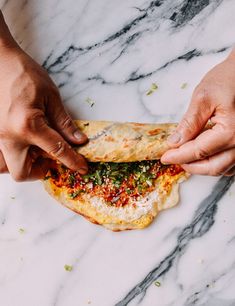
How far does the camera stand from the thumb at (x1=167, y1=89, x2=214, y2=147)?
68.9 inches

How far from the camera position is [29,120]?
1.75 m

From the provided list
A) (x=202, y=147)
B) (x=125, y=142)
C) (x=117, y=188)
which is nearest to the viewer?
(x=202, y=147)

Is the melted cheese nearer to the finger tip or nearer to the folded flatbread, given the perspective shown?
the folded flatbread

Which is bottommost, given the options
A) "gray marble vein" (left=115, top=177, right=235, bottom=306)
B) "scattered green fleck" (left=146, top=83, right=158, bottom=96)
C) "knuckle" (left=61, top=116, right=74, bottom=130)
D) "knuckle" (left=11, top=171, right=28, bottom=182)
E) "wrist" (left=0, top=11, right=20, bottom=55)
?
"gray marble vein" (left=115, top=177, right=235, bottom=306)

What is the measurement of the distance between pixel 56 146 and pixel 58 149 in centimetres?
1

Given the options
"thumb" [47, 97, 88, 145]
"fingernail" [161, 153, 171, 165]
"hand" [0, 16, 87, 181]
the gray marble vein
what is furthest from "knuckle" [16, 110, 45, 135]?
the gray marble vein

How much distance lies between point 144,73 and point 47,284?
81 cm

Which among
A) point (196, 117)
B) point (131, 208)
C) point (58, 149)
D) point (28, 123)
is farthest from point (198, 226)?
point (28, 123)

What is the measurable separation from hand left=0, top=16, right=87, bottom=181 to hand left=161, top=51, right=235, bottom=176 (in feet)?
1.00

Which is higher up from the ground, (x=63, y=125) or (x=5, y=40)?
(x=5, y=40)

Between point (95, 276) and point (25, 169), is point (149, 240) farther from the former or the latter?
point (25, 169)

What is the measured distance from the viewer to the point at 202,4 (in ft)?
6.66

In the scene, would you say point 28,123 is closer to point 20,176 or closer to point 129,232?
point 20,176

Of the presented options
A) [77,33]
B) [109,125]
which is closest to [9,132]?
[109,125]
